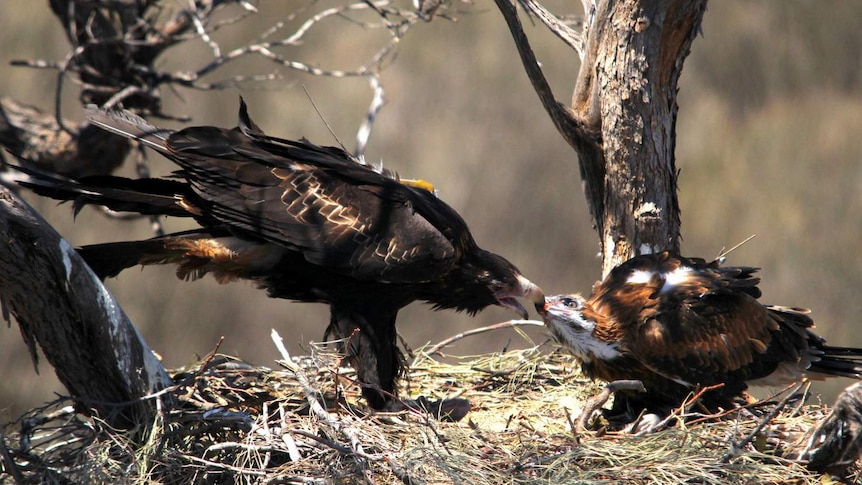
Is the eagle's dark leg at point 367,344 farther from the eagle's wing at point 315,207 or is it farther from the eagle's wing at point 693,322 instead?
the eagle's wing at point 693,322

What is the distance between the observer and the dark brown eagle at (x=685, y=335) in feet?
13.4

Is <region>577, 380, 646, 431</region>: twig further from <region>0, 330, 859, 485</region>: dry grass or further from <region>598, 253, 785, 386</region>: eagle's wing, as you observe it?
<region>598, 253, 785, 386</region>: eagle's wing

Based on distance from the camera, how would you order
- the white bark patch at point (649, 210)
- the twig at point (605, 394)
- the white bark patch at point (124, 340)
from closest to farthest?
the white bark patch at point (124, 340)
the twig at point (605, 394)
the white bark patch at point (649, 210)

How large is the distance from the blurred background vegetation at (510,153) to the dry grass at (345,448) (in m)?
6.51

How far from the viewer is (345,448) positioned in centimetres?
349

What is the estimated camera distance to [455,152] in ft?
35.8

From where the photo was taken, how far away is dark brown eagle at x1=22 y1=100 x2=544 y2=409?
4.13 metres

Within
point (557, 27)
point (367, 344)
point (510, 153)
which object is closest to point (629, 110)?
point (557, 27)

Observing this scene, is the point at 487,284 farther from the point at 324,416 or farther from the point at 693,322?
the point at 324,416

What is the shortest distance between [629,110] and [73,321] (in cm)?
238

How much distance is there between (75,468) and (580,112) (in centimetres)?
254

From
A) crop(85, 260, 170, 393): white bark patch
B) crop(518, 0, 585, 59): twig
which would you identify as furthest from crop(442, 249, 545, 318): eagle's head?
crop(85, 260, 170, 393): white bark patch

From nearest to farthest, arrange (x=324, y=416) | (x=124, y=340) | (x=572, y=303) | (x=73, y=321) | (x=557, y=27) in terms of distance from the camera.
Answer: (x=73, y=321)
(x=124, y=340)
(x=324, y=416)
(x=572, y=303)
(x=557, y=27)

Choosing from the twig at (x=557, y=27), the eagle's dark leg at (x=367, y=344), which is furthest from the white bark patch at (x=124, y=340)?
the twig at (x=557, y=27)
